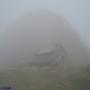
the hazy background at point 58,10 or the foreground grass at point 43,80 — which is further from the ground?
the hazy background at point 58,10

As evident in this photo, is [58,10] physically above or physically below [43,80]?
above

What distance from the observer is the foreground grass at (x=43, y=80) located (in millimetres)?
1828

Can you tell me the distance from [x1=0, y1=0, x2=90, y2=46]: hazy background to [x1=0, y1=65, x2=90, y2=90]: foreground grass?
13.1 inches

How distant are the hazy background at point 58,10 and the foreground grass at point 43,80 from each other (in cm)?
33

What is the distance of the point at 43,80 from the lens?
6.04 ft

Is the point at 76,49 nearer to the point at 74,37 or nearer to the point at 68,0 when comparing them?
the point at 74,37

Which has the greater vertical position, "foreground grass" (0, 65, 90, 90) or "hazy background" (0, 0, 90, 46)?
"hazy background" (0, 0, 90, 46)

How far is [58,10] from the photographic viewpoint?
6.25 ft

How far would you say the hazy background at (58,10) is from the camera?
190 centimetres

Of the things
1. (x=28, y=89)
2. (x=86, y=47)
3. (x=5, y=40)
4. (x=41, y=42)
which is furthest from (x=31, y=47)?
(x=86, y=47)

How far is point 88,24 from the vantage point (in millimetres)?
1913

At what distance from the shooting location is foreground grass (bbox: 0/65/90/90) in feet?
6.00

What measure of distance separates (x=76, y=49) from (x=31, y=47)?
39 centimetres

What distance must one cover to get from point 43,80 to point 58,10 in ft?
2.05
